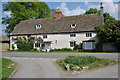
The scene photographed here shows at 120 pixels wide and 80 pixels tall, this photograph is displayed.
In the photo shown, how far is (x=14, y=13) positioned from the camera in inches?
1703

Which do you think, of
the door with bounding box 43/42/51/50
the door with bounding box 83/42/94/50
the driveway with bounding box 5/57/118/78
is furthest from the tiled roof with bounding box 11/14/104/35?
the driveway with bounding box 5/57/118/78

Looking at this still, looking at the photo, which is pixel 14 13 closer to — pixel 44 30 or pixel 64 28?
pixel 44 30

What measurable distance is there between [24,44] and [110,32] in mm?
18390

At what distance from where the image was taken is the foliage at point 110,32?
26.9 metres

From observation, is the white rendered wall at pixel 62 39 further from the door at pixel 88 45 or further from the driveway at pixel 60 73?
the driveway at pixel 60 73

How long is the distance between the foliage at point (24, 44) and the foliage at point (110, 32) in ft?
49.2

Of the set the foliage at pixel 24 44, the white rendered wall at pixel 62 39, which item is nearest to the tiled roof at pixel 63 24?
the white rendered wall at pixel 62 39

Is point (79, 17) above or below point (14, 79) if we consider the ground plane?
above

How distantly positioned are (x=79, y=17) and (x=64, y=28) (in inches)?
182

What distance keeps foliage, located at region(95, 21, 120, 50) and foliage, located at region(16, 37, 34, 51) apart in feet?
49.2

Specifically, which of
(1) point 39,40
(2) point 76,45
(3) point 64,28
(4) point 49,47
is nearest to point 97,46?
(2) point 76,45

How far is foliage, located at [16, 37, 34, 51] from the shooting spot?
34.8 meters

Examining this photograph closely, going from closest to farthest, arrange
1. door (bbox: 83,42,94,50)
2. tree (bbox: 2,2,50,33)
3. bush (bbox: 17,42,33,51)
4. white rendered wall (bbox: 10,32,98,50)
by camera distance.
→ door (bbox: 83,42,94,50) → white rendered wall (bbox: 10,32,98,50) → bush (bbox: 17,42,33,51) → tree (bbox: 2,2,50,33)

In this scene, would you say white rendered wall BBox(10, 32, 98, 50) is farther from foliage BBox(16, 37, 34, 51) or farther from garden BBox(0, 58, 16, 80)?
garden BBox(0, 58, 16, 80)
